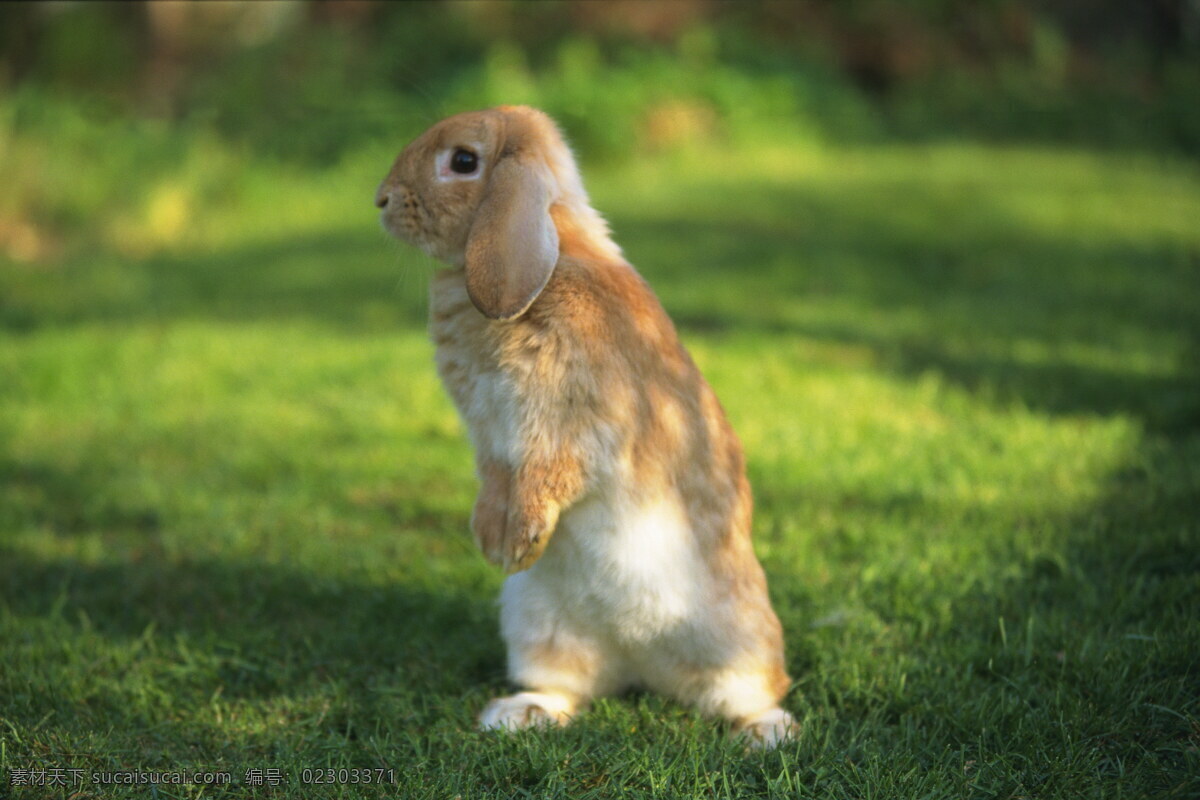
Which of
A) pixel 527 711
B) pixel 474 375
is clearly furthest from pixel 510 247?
pixel 527 711

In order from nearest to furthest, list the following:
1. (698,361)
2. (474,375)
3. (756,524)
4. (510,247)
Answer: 1. (510,247)
2. (474,375)
3. (756,524)
4. (698,361)

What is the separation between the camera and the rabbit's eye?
259 centimetres

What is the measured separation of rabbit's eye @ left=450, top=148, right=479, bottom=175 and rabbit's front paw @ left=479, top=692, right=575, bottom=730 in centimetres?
122

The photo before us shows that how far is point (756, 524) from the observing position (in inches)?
147

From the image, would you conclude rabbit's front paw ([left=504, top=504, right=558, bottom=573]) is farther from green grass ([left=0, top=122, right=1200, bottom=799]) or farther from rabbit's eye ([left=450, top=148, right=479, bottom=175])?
rabbit's eye ([left=450, top=148, right=479, bottom=175])

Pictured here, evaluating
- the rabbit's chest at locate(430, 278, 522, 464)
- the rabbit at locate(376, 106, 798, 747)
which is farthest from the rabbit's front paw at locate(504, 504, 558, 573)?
the rabbit's chest at locate(430, 278, 522, 464)

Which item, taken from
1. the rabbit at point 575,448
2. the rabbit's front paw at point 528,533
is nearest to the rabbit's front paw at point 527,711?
the rabbit at point 575,448

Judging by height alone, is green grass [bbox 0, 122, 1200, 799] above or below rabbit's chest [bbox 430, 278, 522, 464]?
below

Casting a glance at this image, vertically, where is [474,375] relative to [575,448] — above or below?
above

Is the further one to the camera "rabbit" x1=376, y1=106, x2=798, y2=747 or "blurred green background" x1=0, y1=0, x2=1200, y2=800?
"blurred green background" x1=0, y1=0, x2=1200, y2=800

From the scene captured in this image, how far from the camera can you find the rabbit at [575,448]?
241cm

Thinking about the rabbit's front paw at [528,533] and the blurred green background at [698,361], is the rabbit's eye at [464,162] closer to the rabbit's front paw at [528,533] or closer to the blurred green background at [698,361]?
the blurred green background at [698,361]

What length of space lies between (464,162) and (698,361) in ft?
9.59

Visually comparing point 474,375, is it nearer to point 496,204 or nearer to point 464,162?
point 496,204
